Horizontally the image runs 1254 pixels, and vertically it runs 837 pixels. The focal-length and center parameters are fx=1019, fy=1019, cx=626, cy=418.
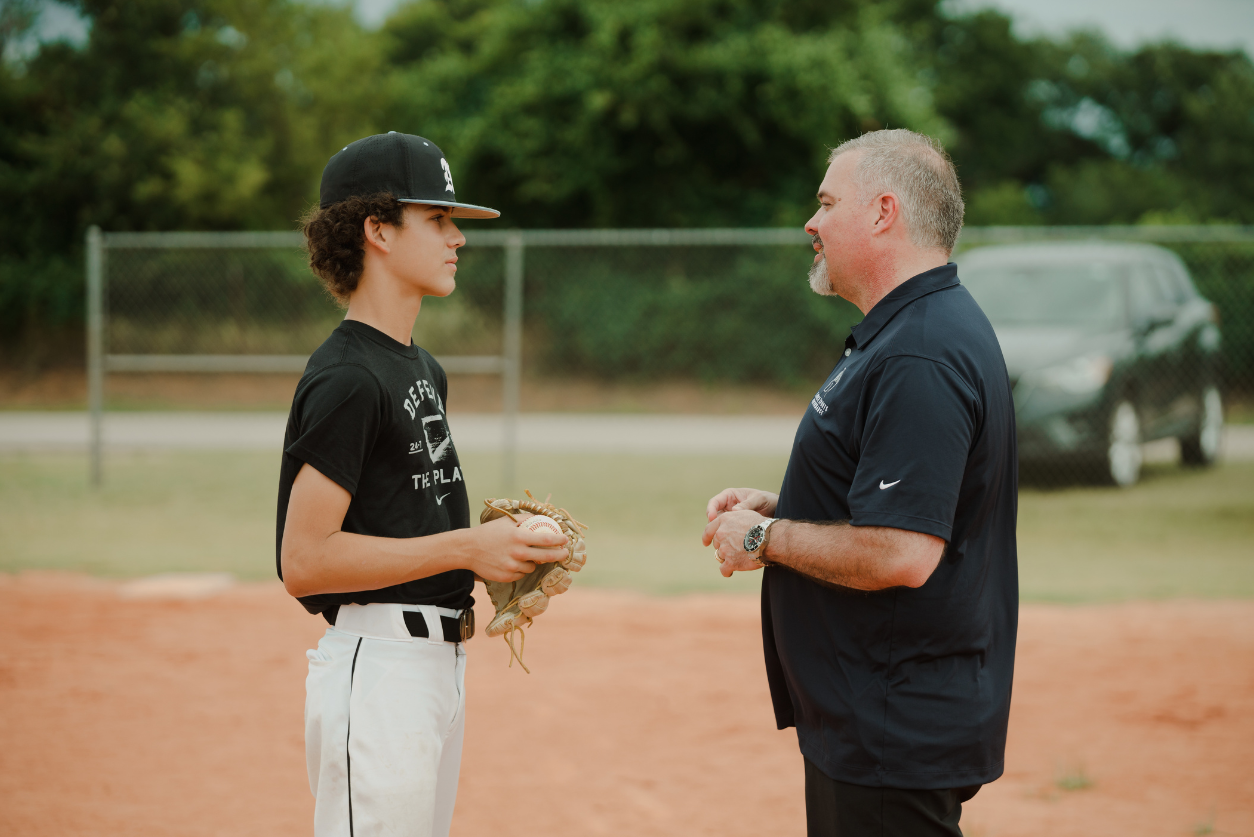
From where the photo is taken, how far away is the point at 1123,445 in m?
9.95

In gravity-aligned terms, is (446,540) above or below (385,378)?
below

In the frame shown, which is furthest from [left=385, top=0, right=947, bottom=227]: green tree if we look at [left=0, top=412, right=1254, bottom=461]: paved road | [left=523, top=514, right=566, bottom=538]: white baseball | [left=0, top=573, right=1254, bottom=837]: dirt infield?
[left=523, top=514, right=566, bottom=538]: white baseball

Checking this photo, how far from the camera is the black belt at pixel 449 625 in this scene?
237 centimetres

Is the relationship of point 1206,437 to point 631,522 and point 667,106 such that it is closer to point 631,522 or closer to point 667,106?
point 631,522

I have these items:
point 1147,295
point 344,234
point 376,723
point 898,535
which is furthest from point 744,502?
point 1147,295

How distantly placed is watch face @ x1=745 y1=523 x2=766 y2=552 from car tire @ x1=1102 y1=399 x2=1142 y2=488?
334 inches

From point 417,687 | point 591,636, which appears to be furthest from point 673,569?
point 417,687

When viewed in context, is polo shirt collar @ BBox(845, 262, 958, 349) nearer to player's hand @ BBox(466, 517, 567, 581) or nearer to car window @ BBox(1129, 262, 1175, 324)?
player's hand @ BBox(466, 517, 567, 581)

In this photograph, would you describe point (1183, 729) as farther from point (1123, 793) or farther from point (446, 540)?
point (446, 540)

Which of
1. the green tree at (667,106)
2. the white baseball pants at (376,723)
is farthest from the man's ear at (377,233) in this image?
the green tree at (667,106)

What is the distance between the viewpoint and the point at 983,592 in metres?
2.20

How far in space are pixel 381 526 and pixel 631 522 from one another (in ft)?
24.5

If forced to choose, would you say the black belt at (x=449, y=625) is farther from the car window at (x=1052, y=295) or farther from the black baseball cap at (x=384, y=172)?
the car window at (x=1052, y=295)

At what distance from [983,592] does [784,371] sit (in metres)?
15.4
